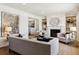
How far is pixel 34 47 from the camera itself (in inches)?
110

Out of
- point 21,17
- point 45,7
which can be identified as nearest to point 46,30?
point 45,7

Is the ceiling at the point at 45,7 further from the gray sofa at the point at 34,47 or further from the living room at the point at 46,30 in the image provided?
the gray sofa at the point at 34,47

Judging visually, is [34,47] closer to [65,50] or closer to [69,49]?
[65,50]

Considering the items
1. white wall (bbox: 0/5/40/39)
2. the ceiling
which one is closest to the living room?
the ceiling

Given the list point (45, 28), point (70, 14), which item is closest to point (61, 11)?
point (70, 14)

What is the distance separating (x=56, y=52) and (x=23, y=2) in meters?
1.53

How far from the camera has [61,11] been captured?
2980mm

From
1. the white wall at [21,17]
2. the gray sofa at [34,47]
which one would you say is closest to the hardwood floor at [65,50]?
the gray sofa at [34,47]

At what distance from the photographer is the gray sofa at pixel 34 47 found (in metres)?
2.66

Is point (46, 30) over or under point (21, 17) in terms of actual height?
under

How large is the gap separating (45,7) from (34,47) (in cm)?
107

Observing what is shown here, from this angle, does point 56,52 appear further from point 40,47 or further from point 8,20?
point 8,20

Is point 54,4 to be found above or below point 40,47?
above

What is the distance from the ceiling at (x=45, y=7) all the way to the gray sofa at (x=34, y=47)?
79 centimetres
